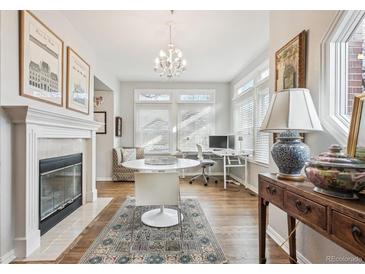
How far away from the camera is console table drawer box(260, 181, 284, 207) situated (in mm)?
1476

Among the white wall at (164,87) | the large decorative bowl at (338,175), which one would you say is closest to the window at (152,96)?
the white wall at (164,87)

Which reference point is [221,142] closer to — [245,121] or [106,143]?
[245,121]

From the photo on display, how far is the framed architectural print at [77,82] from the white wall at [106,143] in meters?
1.76

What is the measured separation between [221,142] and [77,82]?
3.42 metres

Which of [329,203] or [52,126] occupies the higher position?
[52,126]

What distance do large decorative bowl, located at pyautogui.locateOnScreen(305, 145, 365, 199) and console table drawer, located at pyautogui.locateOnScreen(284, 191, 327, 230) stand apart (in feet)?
0.31

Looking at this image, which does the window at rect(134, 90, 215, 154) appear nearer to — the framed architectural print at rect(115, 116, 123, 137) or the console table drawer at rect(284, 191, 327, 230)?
the framed architectural print at rect(115, 116, 123, 137)

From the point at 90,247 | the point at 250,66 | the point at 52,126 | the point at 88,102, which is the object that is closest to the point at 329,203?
the point at 90,247

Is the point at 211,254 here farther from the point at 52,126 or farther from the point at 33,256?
the point at 52,126

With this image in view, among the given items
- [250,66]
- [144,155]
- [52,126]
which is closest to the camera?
[52,126]

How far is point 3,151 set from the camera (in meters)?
1.78

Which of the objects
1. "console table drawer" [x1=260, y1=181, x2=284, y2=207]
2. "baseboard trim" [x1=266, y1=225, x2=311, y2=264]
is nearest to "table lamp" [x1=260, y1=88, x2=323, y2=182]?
"console table drawer" [x1=260, y1=181, x2=284, y2=207]

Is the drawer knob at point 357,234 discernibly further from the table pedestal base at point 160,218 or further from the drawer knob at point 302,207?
the table pedestal base at point 160,218

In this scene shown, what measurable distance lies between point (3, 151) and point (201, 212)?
2.36 meters
